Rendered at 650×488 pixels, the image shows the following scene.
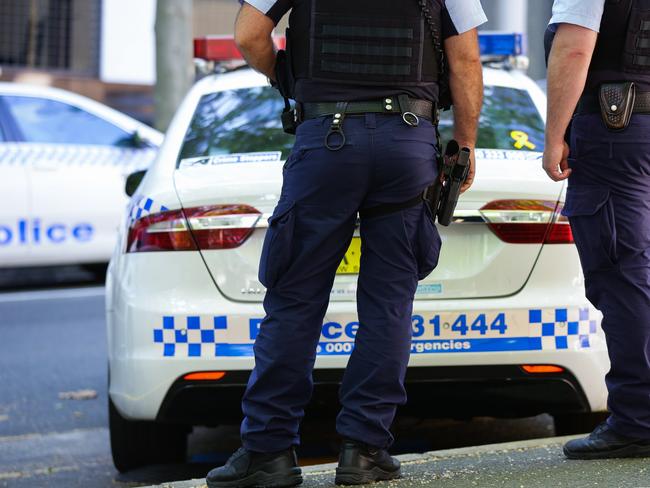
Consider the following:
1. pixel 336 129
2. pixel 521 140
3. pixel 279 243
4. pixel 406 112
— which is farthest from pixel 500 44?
pixel 279 243

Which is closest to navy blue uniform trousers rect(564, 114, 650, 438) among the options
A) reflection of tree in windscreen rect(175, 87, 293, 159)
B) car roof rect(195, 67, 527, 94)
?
reflection of tree in windscreen rect(175, 87, 293, 159)

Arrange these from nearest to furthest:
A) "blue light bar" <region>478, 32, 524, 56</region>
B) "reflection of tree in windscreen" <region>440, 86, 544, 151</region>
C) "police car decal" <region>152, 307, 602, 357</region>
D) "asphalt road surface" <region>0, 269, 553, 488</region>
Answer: "police car decal" <region>152, 307, 602, 357</region>
"reflection of tree in windscreen" <region>440, 86, 544, 151</region>
"asphalt road surface" <region>0, 269, 553, 488</region>
"blue light bar" <region>478, 32, 524, 56</region>

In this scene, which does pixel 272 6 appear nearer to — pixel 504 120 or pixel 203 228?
pixel 203 228

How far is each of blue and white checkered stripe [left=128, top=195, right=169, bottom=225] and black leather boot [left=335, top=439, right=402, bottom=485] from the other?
1088 millimetres

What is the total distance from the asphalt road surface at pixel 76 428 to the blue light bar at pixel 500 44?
5.12 feet

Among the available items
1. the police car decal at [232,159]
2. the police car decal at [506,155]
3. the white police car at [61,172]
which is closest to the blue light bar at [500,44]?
the police car decal at [506,155]

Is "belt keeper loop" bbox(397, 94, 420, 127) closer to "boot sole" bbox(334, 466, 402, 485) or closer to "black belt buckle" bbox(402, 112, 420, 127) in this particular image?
"black belt buckle" bbox(402, 112, 420, 127)

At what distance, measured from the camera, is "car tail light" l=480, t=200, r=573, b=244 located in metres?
3.98

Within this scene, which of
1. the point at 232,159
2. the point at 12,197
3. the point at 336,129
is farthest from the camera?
the point at 12,197

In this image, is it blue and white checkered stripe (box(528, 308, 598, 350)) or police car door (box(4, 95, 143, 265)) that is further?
police car door (box(4, 95, 143, 265))

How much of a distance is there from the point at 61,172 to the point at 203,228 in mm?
5889

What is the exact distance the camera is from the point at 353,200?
3246 mm

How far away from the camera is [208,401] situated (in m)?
4.01

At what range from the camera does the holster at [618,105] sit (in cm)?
353
